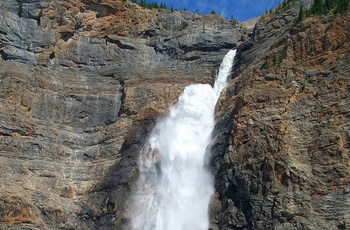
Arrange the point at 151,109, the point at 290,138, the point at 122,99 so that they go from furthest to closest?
the point at 122,99, the point at 151,109, the point at 290,138

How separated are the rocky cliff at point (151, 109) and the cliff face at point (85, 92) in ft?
0.32

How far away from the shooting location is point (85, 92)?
2080 inches

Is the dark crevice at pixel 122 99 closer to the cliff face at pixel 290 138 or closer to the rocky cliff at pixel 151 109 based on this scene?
the rocky cliff at pixel 151 109

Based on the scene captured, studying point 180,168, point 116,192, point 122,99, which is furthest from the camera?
point 122,99

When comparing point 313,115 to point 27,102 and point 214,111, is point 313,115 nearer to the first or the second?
point 214,111

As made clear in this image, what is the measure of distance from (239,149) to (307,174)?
202 inches

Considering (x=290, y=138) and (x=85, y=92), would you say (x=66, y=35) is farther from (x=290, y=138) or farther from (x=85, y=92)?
(x=290, y=138)

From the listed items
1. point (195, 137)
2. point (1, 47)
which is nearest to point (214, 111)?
point (195, 137)

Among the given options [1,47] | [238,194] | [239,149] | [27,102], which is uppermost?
[1,47]

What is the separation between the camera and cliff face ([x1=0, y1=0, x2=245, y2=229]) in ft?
145

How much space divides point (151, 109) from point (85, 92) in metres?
6.17

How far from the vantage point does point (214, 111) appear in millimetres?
47906

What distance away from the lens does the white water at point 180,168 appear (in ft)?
136

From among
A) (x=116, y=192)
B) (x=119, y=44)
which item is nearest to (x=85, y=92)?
(x=119, y=44)
